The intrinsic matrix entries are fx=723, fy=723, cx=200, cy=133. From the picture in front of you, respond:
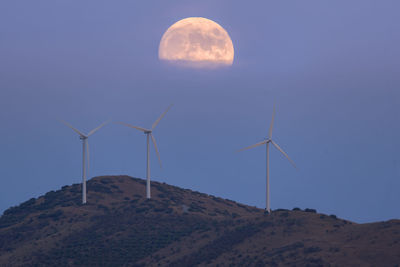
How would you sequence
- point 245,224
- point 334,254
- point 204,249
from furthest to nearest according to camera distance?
1. point 245,224
2. point 204,249
3. point 334,254

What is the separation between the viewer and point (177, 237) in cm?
15825

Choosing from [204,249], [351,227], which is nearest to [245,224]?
[204,249]

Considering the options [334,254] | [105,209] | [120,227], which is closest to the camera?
[334,254]

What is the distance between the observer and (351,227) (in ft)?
427

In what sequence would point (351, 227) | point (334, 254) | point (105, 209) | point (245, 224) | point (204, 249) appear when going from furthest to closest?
1. point (105, 209)
2. point (245, 224)
3. point (204, 249)
4. point (351, 227)
5. point (334, 254)

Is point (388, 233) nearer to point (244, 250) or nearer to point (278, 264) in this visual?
point (278, 264)

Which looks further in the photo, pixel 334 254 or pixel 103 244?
pixel 103 244

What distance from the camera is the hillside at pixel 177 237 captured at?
385 feet

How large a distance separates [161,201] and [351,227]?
74.0m

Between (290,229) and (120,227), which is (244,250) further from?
(120,227)

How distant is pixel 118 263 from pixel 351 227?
47.1 meters

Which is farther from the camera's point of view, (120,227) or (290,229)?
(120,227)

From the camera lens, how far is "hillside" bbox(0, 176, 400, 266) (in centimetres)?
11738

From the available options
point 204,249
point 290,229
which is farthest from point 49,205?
point 290,229
